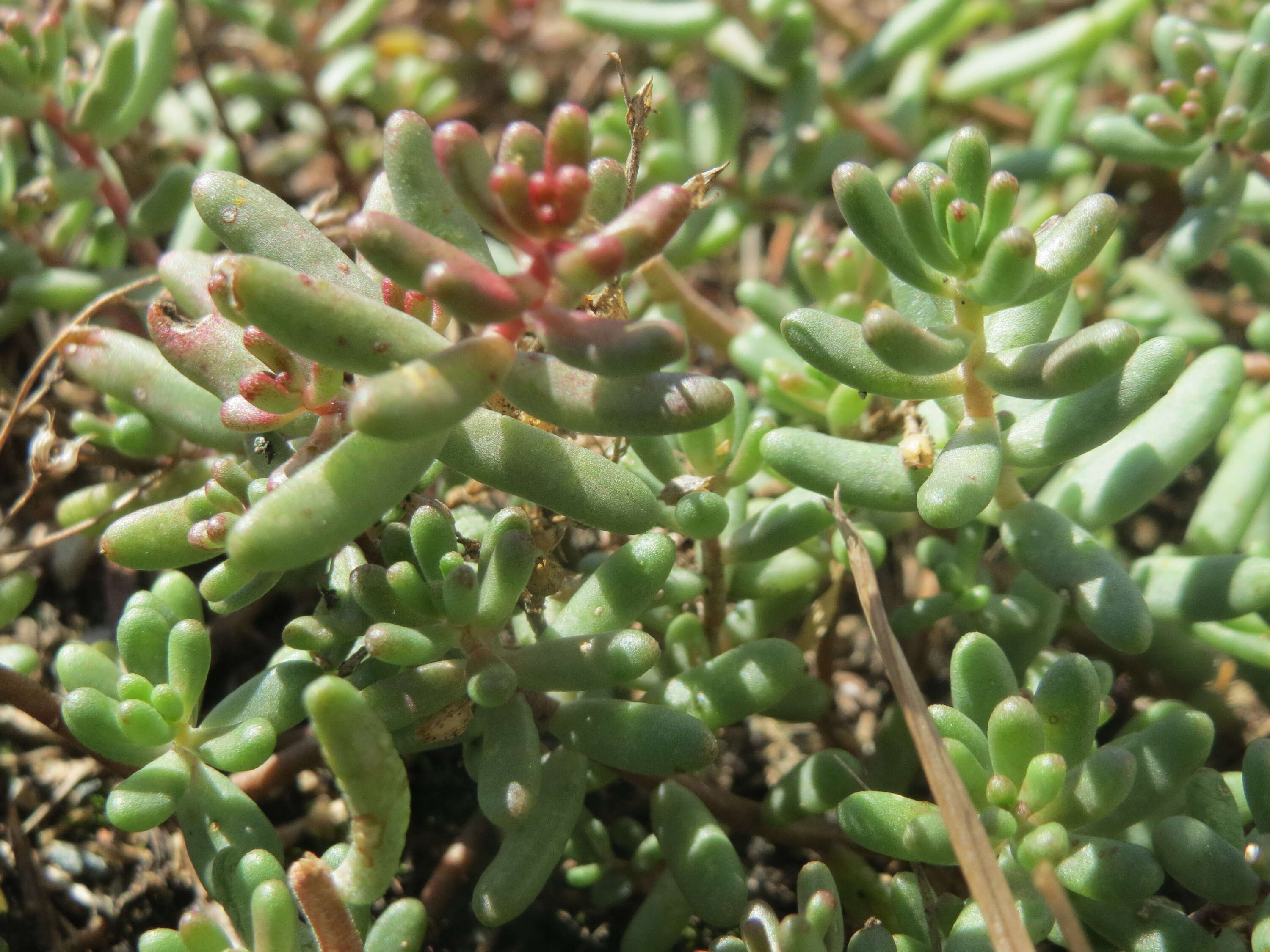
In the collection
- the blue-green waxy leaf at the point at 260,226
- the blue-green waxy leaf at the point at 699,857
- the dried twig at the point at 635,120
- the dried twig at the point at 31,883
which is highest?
the dried twig at the point at 635,120

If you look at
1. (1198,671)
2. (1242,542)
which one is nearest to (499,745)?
(1198,671)

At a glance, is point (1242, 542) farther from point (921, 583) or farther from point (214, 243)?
point (214, 243)

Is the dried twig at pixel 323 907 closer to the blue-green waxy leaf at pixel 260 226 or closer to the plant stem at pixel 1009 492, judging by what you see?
the blue-green waxy leaf at pixel 260 226

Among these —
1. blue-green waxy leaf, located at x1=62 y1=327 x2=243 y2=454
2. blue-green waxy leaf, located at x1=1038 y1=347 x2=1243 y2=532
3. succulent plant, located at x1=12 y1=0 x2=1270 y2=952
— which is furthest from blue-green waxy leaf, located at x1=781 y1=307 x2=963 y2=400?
blue-green waxy leaf, located at x1=62 y1=327 x2=243 y2=454

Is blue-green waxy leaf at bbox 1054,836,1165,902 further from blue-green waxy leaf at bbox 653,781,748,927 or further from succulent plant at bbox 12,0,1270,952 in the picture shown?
blue-green waxy leaf at bbox 653,781,748,927

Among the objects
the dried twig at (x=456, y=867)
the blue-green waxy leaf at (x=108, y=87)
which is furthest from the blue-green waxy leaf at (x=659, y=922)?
the blue-green waxy leaf at (x=108, y=87)

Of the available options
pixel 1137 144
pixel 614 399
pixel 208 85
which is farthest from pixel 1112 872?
pixel 208 85

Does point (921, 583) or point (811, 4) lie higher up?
point (811, 4)

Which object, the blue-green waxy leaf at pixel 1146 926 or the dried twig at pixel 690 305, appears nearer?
the blue-green waxy leaf at pixel 1146 926

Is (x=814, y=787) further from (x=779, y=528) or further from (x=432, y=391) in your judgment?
(x=432, y=391)
